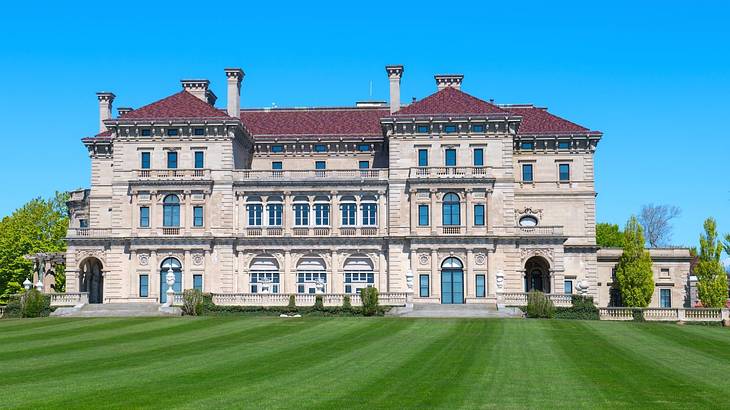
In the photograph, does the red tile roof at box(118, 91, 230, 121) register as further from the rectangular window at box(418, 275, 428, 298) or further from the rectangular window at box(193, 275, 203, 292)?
the rectangular window at box(418, 275, 428, 298)

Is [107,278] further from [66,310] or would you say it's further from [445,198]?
[445,198]

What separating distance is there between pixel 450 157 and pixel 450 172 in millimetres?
1211

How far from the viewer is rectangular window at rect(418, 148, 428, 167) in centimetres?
7450

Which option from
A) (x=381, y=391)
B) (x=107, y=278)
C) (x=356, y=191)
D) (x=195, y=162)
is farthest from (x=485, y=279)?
(x=381, y=391)

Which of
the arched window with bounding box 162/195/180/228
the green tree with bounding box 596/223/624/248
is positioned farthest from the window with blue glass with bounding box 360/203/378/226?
the green tree with bounding box 596/223/624/248

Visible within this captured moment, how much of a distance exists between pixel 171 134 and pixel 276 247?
11.9 m

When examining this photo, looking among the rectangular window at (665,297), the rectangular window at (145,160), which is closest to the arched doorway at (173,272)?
the rectangular window at (145,160)

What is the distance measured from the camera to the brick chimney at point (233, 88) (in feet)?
261

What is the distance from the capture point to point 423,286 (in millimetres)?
73375

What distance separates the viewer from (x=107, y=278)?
7556 centimetres

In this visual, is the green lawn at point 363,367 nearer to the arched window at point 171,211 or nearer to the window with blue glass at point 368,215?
the arched window at point 171,211

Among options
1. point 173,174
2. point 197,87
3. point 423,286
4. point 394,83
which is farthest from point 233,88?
point 423,286

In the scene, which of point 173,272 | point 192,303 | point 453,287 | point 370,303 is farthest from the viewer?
point 173,272

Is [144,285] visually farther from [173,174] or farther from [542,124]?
[542,124]
